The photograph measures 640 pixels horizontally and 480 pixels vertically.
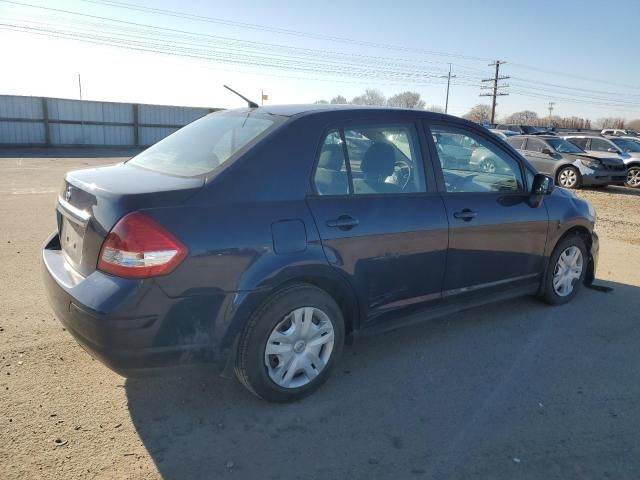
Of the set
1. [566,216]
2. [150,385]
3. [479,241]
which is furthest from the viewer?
[566,216]

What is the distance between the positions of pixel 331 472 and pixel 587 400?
182 centimetres

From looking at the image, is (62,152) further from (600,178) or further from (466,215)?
(466,215)

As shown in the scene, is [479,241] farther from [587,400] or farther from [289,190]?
[289,190]

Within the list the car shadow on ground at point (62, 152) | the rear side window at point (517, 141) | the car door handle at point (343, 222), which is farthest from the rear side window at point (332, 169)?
the car shadow on ground at point (62, 152)

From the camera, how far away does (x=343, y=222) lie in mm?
3014

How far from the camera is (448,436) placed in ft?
9.07

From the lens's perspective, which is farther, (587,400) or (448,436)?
(587,400)

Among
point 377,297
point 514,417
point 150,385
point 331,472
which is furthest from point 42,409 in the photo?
point 514,417

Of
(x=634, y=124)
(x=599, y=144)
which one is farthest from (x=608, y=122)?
(x=599, y=144)

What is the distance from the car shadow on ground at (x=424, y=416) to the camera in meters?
2.52

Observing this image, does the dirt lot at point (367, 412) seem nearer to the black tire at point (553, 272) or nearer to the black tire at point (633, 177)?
the black tire at point (553, 272)

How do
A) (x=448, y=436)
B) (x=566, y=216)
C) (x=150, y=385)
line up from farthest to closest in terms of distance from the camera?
(x=566, y=216)
(x=150, y=385)
(x=448, y=436)

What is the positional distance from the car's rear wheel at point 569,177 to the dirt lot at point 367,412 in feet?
37.8

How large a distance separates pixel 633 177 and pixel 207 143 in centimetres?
1648
